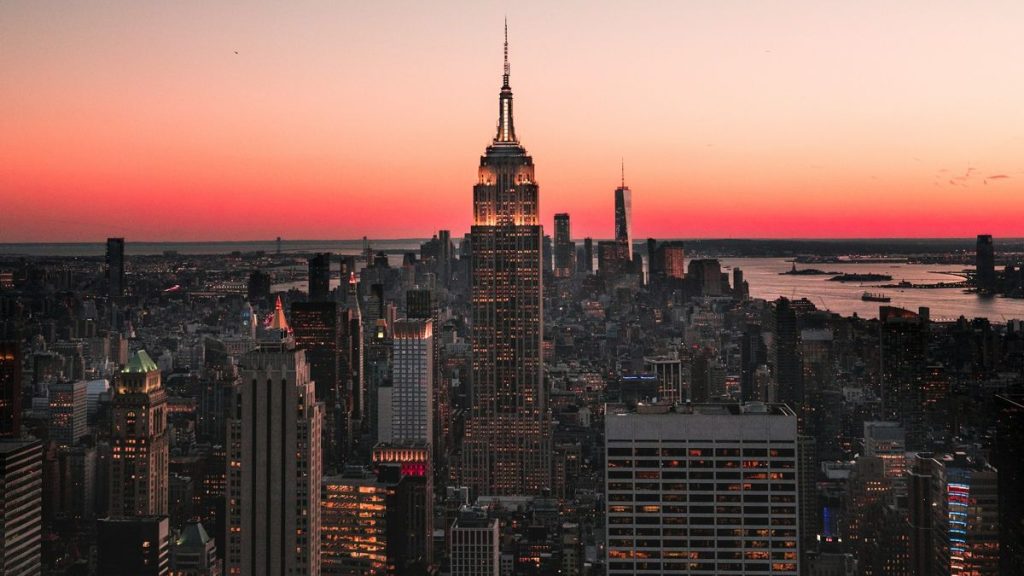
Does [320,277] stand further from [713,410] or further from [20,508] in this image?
[713,410]

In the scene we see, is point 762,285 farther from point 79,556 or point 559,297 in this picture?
point 559,297

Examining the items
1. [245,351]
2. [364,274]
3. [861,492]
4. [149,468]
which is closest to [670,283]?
[364,274]

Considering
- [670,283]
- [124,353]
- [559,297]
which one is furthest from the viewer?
[559,297]

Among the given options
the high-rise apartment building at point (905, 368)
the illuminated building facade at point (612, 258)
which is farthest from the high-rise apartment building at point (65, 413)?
the illuminated building facade at point (612, 258)

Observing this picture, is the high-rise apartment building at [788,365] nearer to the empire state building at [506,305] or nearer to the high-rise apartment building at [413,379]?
the high-rise apartment building at [413,379]

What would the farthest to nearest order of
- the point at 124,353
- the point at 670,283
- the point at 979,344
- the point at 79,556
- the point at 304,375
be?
the point at 670,283, the point at 124,353, the point at 79,556, the point at 304,375, the point at 979,344

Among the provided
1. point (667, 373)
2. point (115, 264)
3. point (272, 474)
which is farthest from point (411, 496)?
point (115, 264)

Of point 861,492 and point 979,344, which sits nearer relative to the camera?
point 979,344
